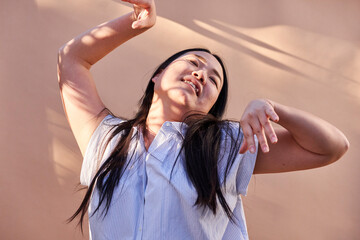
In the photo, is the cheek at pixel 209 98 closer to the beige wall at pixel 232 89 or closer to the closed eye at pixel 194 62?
the closed eye at pixel 194 62

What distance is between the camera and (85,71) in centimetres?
195

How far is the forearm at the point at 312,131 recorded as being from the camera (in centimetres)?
144

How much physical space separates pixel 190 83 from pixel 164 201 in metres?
0.52

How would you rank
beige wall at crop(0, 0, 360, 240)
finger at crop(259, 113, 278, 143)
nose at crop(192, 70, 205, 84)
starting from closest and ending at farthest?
finger at crop(259, 113, 278, 143) → nose at crop(192, 70, 205, 84) → beige wall at crop(0, 0, 360, 240)

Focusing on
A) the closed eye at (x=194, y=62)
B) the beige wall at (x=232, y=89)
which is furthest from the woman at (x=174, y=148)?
the beige wall at (x=232, y=89)

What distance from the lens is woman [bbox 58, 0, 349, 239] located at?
1514 millimetres

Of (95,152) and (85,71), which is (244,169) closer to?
(95,152)

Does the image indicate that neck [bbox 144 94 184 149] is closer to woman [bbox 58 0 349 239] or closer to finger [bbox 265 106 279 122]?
woman [bbox 58 0 349 239]

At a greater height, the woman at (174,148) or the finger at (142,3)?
the finger at (142,3)

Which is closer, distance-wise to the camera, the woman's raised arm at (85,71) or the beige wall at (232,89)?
the woman's raised arm at (85,71)

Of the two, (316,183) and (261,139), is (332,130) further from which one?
(316,183)

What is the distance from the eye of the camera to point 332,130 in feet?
4.83

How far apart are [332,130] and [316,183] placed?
37.9 inches

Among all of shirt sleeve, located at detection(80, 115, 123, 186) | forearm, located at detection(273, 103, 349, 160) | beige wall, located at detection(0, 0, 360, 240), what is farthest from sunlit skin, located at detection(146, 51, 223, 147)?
beige wall, located at detection(0, 0, 360, 240)
